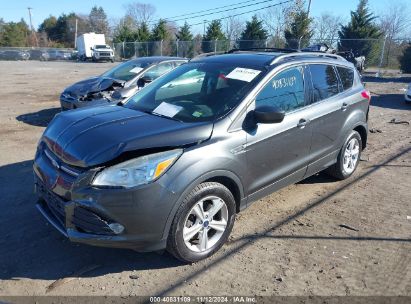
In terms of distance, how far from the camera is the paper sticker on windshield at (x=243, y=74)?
12.8ft

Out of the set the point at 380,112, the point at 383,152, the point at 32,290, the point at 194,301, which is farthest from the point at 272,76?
the point at 380,112

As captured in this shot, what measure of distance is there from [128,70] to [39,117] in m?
2.68

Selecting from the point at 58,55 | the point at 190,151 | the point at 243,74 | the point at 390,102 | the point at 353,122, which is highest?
the point at 243,74

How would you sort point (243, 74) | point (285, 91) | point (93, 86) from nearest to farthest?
point (243, 74), point (285, 91), point (93, 86)

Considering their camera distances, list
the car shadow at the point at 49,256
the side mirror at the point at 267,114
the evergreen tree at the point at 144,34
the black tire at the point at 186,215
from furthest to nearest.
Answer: the evergreen tree at the point at 144,34
the side mirror at the point at 267,114
the car shadow at the point at 49,256
the black tire at the point at 186,215

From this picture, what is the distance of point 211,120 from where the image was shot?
3531mm

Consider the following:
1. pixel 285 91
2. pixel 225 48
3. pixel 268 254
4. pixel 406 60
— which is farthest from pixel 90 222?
pixel 225 48

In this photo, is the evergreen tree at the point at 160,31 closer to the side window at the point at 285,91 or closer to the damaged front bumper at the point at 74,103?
the damaged front bumper at the point at 74,103

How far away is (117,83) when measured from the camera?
8547 millimetres

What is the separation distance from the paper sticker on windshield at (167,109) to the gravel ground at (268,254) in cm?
138

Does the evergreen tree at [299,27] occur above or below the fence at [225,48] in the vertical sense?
above

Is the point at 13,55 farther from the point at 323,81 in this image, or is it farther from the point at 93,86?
the point at 323,81

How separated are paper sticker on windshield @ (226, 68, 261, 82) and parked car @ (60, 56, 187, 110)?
13.4ft

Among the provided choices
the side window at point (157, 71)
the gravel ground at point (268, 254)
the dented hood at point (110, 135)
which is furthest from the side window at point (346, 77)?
the side window at point (157, 71)
